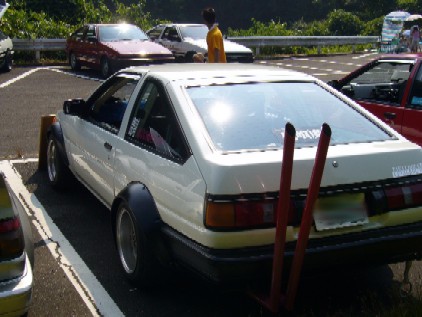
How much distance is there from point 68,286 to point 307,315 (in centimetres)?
165

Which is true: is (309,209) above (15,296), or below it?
above

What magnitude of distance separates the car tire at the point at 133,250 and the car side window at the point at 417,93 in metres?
3.59

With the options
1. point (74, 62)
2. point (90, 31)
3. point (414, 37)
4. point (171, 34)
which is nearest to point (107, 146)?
point (90, 31)

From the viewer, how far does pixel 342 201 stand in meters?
3.54

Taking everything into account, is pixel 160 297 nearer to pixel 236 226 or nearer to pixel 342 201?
pixel 236 226

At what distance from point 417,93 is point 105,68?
40.3ft

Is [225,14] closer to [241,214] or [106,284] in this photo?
[106,284]

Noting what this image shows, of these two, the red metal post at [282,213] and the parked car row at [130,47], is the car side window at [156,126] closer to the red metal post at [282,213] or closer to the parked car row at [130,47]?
the red metal post at [282,213]

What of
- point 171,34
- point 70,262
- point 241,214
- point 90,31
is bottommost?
point 70,262

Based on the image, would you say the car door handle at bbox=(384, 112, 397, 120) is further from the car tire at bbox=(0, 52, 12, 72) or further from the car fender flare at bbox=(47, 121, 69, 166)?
the car tire at bbox=(0, 52, 12, 72)

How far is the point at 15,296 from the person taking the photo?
9.90 ft

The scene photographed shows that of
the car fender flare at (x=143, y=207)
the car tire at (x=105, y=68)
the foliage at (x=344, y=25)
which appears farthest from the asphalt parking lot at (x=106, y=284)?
the foliage at (x=344, y=25)

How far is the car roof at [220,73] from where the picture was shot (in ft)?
14.1

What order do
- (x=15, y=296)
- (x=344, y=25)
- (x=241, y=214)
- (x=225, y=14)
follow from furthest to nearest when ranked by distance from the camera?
(x=225, y=14) → (x=344, y=25) → (x=241, y=214) → (x=15, y=296)
